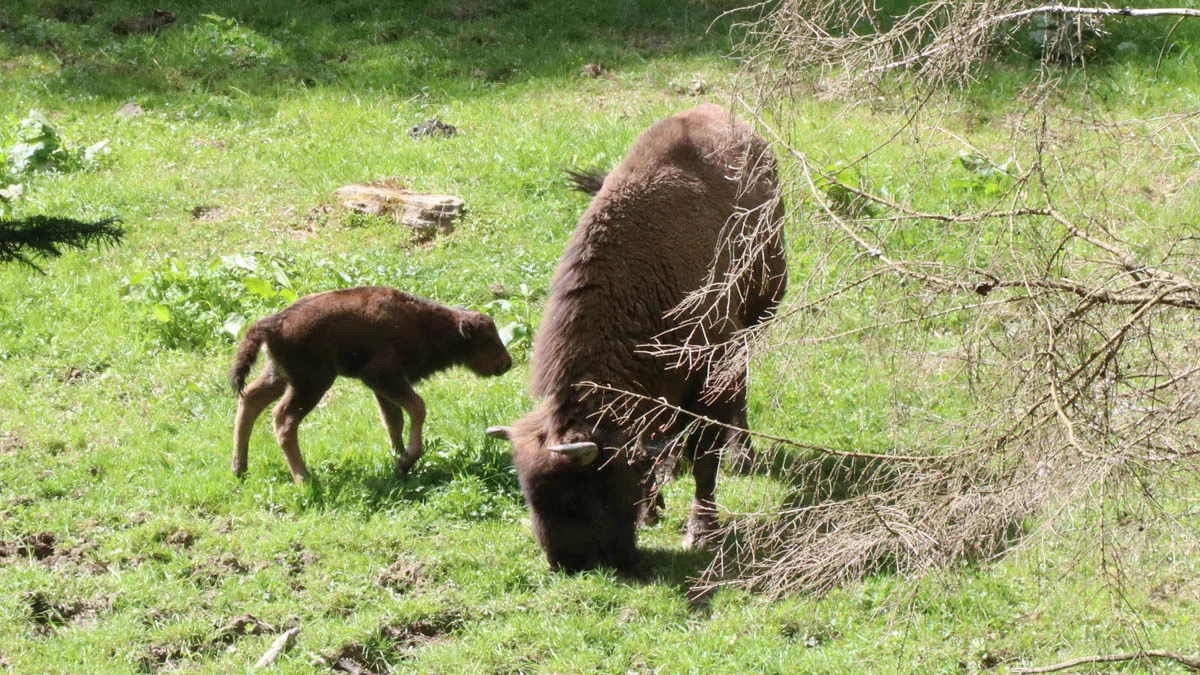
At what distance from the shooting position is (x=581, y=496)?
643cm

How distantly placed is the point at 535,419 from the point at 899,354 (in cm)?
257

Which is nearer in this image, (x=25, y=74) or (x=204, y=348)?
(x=204, y=348)

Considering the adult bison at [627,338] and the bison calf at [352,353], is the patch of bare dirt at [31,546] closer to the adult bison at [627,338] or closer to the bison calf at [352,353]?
the bison calf at [352,353]

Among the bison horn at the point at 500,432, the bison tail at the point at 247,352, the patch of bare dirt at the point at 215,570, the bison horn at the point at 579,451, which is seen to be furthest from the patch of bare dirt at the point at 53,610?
the bison horn at the point at 579,451

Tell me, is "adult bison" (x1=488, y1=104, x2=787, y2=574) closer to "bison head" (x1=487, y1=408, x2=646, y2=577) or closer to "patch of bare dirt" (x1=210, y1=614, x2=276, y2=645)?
"bison head" (x1=487, y1=408, x2=646, y2=577)

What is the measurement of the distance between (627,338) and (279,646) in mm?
2387

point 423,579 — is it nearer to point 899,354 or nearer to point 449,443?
point 449,443

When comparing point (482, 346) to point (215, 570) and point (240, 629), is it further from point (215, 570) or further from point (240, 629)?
point (240, 629)

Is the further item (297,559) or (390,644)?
(297,559)

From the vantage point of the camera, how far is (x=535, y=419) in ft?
21.9

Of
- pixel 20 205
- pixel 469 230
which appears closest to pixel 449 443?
pixel 469 230

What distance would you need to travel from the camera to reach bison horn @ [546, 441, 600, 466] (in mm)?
6211

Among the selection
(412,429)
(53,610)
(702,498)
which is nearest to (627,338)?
(702,498)

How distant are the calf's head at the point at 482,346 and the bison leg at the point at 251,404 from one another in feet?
3.74
